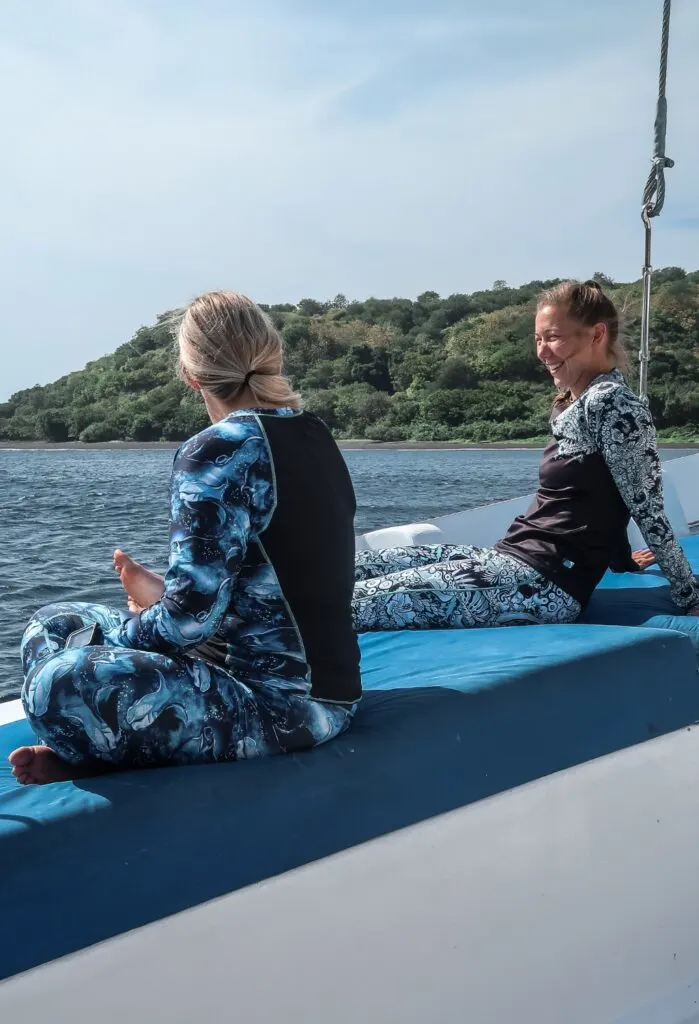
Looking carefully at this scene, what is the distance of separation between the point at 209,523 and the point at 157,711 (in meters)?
0.28

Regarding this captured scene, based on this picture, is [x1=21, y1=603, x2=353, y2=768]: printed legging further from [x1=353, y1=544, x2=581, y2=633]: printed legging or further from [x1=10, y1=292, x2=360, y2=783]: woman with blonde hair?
[x1=353, y1=544, x2=581, y2=633]: printed legging

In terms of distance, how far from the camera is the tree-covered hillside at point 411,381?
43000 millimetres

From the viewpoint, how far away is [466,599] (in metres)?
2.42

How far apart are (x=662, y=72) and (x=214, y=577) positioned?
3.15 meters

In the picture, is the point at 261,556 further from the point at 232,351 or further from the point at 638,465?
the point at 638,465

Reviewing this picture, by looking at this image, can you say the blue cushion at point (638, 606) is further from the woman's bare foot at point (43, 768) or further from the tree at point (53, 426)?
the tree at point (53, 426)

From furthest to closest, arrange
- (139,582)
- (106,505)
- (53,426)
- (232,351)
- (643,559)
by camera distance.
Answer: (53,426)
(106,505)
(643,559)
(139,582)
(232,351)

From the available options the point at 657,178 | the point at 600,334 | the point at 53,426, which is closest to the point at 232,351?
the point at 600,334

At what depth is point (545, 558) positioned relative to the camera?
2484 millimetres

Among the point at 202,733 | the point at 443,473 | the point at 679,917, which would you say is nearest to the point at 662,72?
the point at 679,917

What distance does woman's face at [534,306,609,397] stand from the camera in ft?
8.56

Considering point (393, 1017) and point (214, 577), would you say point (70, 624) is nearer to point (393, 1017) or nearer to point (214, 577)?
point (214, 577)

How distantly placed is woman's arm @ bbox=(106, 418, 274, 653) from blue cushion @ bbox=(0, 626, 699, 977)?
8.7 inches

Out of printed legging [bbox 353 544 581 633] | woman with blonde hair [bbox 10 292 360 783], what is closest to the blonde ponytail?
woman with blonde hair [bbox 10 292 360 783]
